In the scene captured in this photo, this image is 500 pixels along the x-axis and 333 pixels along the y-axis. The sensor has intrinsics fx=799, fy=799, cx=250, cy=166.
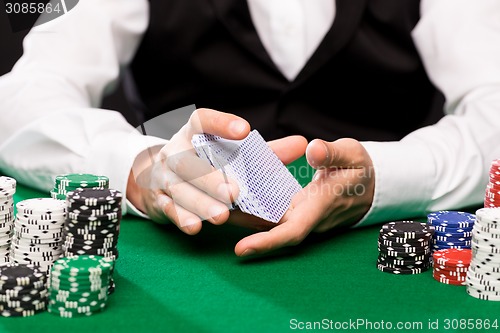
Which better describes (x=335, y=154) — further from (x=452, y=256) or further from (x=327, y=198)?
(x=452, y=256)

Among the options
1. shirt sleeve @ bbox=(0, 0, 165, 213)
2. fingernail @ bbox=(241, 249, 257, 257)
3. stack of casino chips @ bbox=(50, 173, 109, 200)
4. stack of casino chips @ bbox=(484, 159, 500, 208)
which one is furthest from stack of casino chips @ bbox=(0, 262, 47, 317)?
stack of casino chips @ bbox=(484, 159, 500, 208)

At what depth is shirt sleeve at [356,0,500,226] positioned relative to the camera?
2552mm

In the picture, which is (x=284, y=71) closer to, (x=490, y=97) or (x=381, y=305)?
(x=490, y=97)

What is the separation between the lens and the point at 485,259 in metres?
1.94

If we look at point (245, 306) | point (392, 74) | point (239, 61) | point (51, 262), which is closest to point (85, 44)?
point (239, 61)

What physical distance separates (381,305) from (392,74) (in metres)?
1.77

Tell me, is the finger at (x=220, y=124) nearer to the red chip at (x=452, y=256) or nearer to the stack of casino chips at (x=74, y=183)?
the stack of casino chips at (x=74, y=183)

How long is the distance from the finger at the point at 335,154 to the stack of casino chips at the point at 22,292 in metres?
0.78

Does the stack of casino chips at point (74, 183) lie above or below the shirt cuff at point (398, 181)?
above

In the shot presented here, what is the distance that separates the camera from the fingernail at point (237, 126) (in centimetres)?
205

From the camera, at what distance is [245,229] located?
2412 mm

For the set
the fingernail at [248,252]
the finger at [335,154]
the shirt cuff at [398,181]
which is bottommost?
the shirt cuff at [398,181]

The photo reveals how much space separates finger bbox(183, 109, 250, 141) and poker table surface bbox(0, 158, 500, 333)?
0.34 metres

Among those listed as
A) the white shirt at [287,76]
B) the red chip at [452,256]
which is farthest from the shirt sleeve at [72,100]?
the red chip at [452,256]
